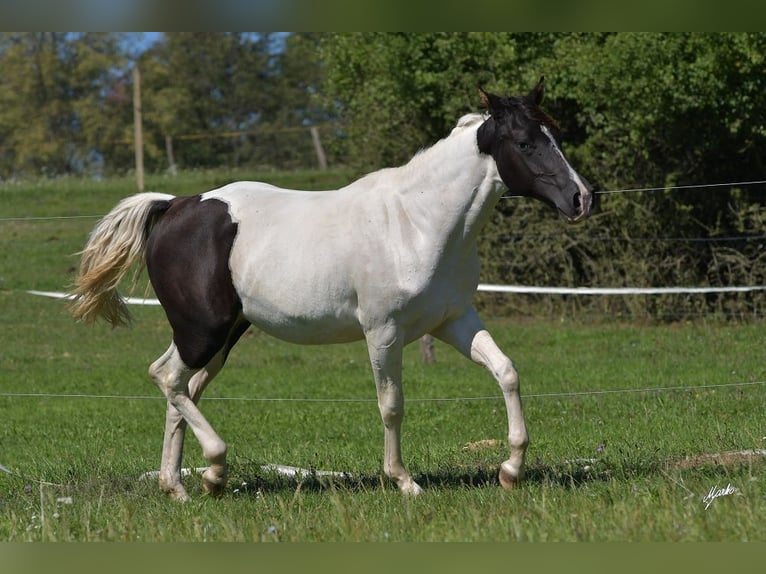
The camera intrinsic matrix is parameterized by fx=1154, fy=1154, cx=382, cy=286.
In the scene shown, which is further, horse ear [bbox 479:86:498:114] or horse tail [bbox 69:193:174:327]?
horse tail [bbox 69:193:174:327]

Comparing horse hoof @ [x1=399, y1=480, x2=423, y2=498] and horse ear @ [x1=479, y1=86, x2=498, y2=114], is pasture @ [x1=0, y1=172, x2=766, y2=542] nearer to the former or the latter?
horse hoof @ [x1=399, y1=480, x2=423, y2=498]

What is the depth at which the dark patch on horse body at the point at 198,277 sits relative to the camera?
7.07 metres

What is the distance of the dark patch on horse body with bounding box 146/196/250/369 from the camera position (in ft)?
23.2

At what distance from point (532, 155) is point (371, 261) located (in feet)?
3.58

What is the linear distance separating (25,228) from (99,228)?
60.0 ft

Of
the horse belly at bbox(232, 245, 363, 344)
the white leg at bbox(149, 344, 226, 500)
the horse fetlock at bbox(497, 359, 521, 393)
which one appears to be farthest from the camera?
the white leg at bbox(149, 344, 226, 500)

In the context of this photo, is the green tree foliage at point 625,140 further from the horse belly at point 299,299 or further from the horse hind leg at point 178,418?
the horse belly at point 299,299

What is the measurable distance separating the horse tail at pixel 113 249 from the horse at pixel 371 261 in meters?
0.17

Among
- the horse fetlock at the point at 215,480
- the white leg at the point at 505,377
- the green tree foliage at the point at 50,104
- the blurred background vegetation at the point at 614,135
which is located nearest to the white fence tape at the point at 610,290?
the blurred background vegetation at the point at 614,135

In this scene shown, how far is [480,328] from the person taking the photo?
22.1 ft

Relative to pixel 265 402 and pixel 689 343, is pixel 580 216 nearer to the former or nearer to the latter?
pixel 265 402

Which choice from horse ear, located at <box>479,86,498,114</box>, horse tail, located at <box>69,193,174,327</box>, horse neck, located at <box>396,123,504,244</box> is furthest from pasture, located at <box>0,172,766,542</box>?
horse ear, located at <box>479,86,498,114</box>

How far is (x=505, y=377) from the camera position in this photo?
6559 millimetres

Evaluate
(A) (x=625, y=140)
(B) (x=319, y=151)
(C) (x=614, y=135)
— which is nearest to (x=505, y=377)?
(A) (x=625, y=140)
